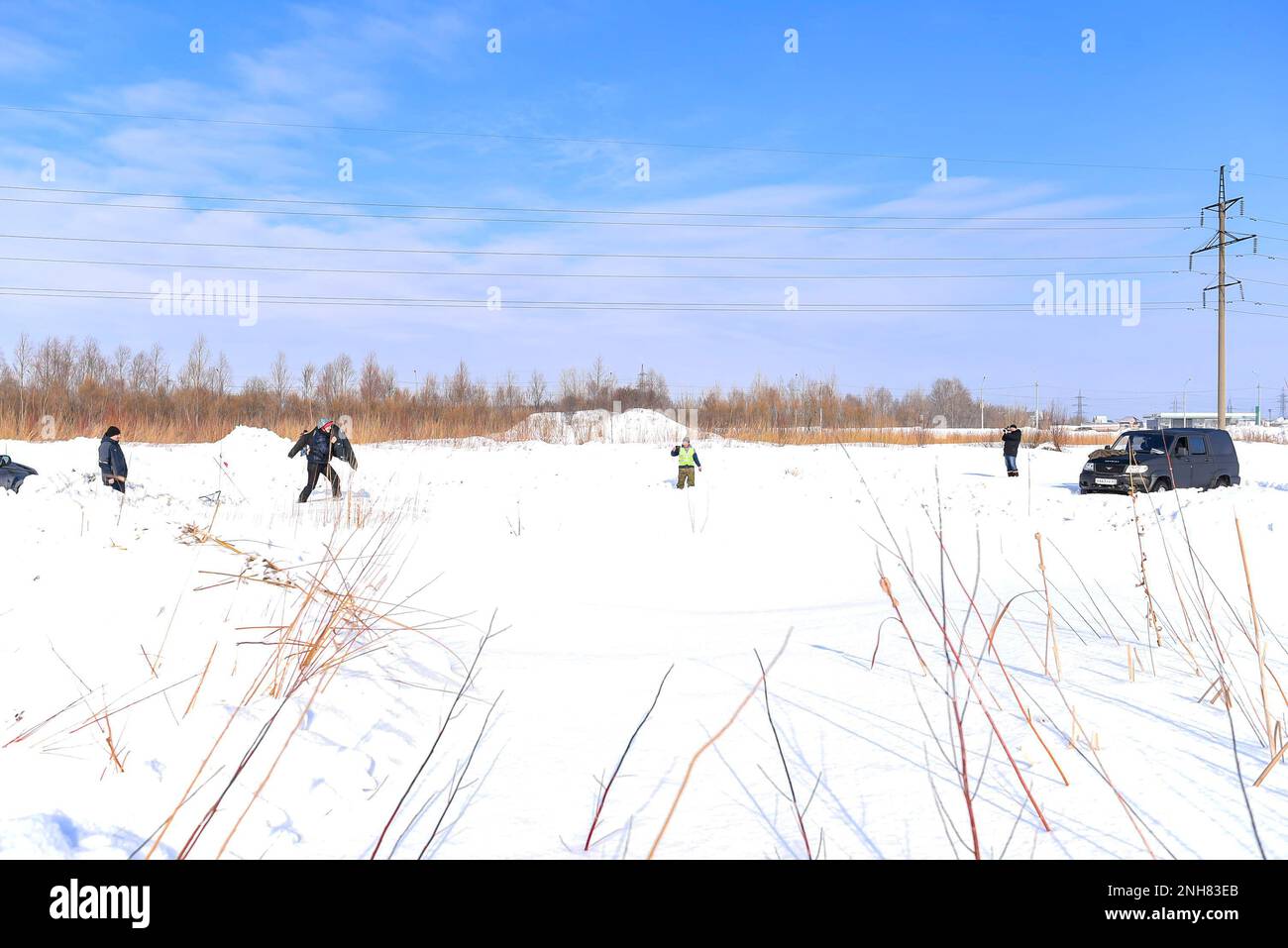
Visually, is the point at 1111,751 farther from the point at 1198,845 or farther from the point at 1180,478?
the point at 1180,478

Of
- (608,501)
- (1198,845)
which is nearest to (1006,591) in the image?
(1198,845)

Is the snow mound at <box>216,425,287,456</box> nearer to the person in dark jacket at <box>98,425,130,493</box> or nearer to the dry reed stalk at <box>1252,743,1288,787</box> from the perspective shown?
the person in dark jacket at <box>98,425,130,493</box>

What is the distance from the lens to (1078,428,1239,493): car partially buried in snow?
15617 mm

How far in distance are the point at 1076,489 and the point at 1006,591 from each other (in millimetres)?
14633

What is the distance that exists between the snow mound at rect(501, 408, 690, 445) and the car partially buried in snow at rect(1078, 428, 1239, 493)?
56.4 feet

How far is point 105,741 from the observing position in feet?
8.38

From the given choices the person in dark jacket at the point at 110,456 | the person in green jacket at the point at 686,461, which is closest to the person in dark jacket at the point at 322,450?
the person in dark jacket at the point at 110,456

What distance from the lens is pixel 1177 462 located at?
15805 mm

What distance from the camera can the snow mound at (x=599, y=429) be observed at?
3078cm

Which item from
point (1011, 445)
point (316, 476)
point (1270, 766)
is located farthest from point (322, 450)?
point (1011, 445)

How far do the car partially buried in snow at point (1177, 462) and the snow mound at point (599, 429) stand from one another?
677 inches

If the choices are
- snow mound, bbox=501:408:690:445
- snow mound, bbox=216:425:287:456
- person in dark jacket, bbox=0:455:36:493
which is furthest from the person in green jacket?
snow mound, bbox=501:408:690:445

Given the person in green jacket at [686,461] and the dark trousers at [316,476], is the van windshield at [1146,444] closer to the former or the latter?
the person in green jacket at [686,461]
